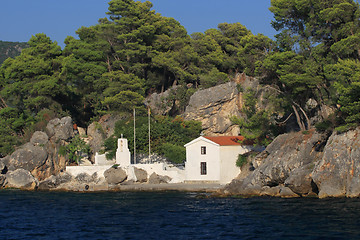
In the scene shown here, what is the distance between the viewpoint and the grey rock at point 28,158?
54.8 m

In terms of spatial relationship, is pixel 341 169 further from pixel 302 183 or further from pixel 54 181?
pixel 54 181

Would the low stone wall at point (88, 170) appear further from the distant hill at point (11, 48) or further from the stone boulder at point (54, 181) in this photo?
the distant hill at point (11, 48)

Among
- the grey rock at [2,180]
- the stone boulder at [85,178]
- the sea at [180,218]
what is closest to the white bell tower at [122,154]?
the stone boulder at [85,178]

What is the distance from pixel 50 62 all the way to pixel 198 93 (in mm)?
19971

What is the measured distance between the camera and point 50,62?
6462cm

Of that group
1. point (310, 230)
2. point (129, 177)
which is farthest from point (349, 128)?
point (129, 177)

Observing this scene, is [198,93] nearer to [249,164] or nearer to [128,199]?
[249,164]

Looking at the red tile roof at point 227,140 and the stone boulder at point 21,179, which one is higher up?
the red tile roof at point 227,140

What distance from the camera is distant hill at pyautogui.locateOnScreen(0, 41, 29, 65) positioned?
141 m

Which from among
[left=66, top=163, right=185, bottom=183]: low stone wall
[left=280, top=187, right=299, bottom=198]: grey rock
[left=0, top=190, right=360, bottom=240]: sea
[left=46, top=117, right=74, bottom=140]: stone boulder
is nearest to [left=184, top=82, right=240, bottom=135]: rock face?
[left=66, top=163, right=185, bottom=183]: low stone wall

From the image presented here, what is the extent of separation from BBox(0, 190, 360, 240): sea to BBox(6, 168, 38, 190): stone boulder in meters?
11.8

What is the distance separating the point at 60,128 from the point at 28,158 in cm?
538

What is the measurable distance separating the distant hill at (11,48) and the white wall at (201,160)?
10384 centimetres

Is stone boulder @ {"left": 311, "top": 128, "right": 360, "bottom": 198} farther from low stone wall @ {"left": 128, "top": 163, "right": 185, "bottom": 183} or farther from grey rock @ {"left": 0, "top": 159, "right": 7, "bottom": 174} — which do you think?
grey rock @ {"left": 0, "top": 159, "right": 7, "bottom": 174}
